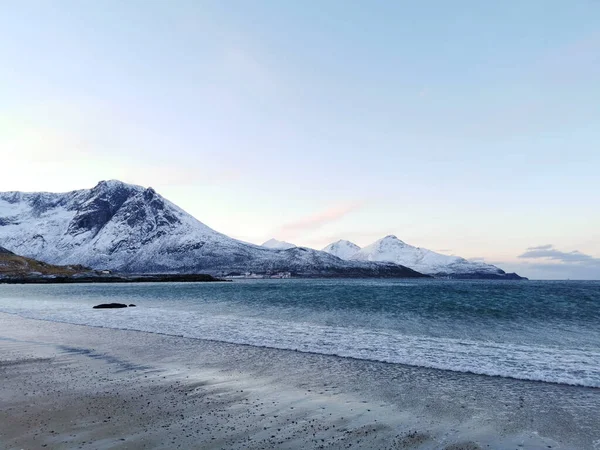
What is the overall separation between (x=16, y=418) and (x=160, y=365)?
746 cm

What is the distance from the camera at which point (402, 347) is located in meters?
23.3

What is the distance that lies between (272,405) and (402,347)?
42.0ft

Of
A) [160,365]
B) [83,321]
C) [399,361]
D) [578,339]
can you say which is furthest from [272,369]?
[83,321]

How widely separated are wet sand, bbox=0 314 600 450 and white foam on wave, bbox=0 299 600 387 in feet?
5.49

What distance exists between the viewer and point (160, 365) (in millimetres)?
18344

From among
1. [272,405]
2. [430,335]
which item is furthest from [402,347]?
[272,405]

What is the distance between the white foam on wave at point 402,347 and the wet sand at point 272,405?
1.67 metres

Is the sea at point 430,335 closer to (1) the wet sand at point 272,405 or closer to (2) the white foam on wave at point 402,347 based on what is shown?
(2) the white foam on wave at point 402,347

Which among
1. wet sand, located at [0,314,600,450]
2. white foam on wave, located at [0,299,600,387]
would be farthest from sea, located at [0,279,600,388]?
wet sand, located at [0,314,600,450]

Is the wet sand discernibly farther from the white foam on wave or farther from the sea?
the sea

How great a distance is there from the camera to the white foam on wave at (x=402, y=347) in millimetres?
18219

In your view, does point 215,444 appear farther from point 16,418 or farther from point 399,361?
point 399,361

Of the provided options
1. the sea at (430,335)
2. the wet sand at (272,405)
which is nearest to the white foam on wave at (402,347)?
the sea at (430,335)

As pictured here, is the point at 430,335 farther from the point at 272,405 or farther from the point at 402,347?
the point at 272,405
